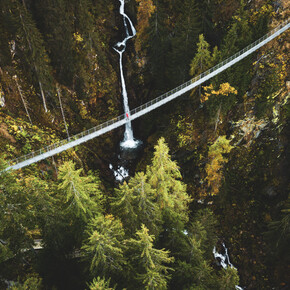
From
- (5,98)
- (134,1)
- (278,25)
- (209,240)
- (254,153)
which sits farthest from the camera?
(134,1)

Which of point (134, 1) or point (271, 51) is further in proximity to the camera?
point (134, 1)

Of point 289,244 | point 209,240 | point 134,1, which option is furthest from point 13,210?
point 134,1

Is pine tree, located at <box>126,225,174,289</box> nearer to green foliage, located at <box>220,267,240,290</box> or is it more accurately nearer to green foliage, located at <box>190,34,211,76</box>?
green foliage, located at <box>220,267,240,290</box>

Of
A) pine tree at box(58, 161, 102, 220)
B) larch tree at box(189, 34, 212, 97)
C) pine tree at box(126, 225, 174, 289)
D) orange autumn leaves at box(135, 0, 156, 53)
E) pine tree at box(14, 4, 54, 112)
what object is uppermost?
orange autumn leaves at box(135, 0, 156, 53)

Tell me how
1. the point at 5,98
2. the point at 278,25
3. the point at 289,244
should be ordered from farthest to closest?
the point at 278,25 → the point at 5,98 → the point at 289,244

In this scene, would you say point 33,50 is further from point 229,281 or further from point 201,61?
point 229,281

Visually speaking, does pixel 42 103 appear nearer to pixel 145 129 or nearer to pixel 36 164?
pixel 36 164

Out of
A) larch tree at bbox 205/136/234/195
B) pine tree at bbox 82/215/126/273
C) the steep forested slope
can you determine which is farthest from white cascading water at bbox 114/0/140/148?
pine tree at bbox 82/215/126/273

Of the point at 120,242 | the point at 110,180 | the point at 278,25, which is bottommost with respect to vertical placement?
the point at 120,242
